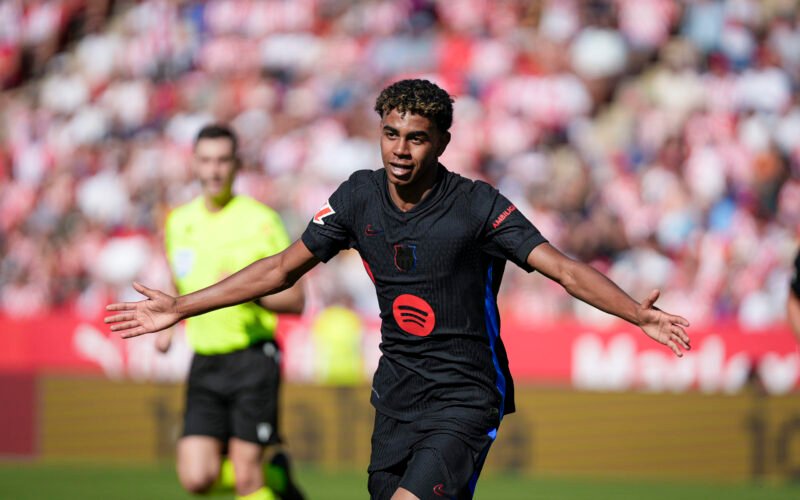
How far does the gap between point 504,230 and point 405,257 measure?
450mm

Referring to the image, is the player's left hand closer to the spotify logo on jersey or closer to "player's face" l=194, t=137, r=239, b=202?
the spotify logo on jersey

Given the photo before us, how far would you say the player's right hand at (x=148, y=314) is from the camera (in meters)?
5.68

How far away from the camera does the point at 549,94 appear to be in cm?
1753

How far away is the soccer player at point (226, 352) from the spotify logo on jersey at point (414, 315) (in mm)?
2586

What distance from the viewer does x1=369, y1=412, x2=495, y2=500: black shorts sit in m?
5.43

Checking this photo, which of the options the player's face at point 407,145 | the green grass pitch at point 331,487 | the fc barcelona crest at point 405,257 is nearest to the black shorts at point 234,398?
the fc barcelona crest at point 405,257

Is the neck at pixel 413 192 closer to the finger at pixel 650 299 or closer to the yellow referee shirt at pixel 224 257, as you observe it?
the finger at pixel 650 299

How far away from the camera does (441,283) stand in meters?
5.57

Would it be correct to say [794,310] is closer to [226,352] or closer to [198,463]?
[226,352]

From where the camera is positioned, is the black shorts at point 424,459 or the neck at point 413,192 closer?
the black shorts at point 424,459

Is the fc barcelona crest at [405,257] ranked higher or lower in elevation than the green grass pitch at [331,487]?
higher

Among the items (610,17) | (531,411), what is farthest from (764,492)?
(610,17)

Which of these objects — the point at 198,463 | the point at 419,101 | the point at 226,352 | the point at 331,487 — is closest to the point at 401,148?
the point at 419,101

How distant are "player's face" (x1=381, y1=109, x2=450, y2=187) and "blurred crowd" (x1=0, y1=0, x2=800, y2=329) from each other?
29.4 feet
